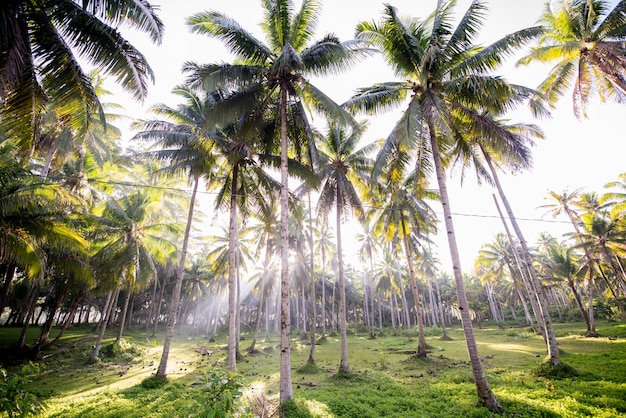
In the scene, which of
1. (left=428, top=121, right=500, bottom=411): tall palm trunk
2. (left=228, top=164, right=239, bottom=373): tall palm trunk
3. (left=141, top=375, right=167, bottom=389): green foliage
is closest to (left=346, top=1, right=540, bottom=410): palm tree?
(left=428, top=121, right=500, bottom=411): tall palm trunk

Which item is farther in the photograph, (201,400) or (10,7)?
(10,7)

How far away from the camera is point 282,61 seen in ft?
28.6

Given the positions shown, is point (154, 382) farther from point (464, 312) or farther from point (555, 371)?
point (555, 371)

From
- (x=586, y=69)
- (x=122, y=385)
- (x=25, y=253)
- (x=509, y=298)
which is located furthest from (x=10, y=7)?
(x=509, y=298)

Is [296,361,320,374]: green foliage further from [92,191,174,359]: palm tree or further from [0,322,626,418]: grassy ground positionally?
[92,191,174,359]: palm tree

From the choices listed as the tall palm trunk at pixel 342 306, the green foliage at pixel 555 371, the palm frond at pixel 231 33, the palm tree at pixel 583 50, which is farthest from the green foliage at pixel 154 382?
the palm tree at pixel 583 50

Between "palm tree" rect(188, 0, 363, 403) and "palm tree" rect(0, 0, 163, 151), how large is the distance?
3253 mm

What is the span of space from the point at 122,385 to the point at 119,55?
12.7 metres

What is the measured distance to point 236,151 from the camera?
1212 centimetres

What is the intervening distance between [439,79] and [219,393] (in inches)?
447

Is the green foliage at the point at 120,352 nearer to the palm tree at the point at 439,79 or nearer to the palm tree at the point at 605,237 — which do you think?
the palm tree at the point at 439,79

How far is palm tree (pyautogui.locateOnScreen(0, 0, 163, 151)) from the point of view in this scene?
17.9 ft

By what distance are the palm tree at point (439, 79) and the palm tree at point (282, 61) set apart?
1.52 meters

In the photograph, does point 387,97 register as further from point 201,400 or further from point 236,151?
point 201,400
